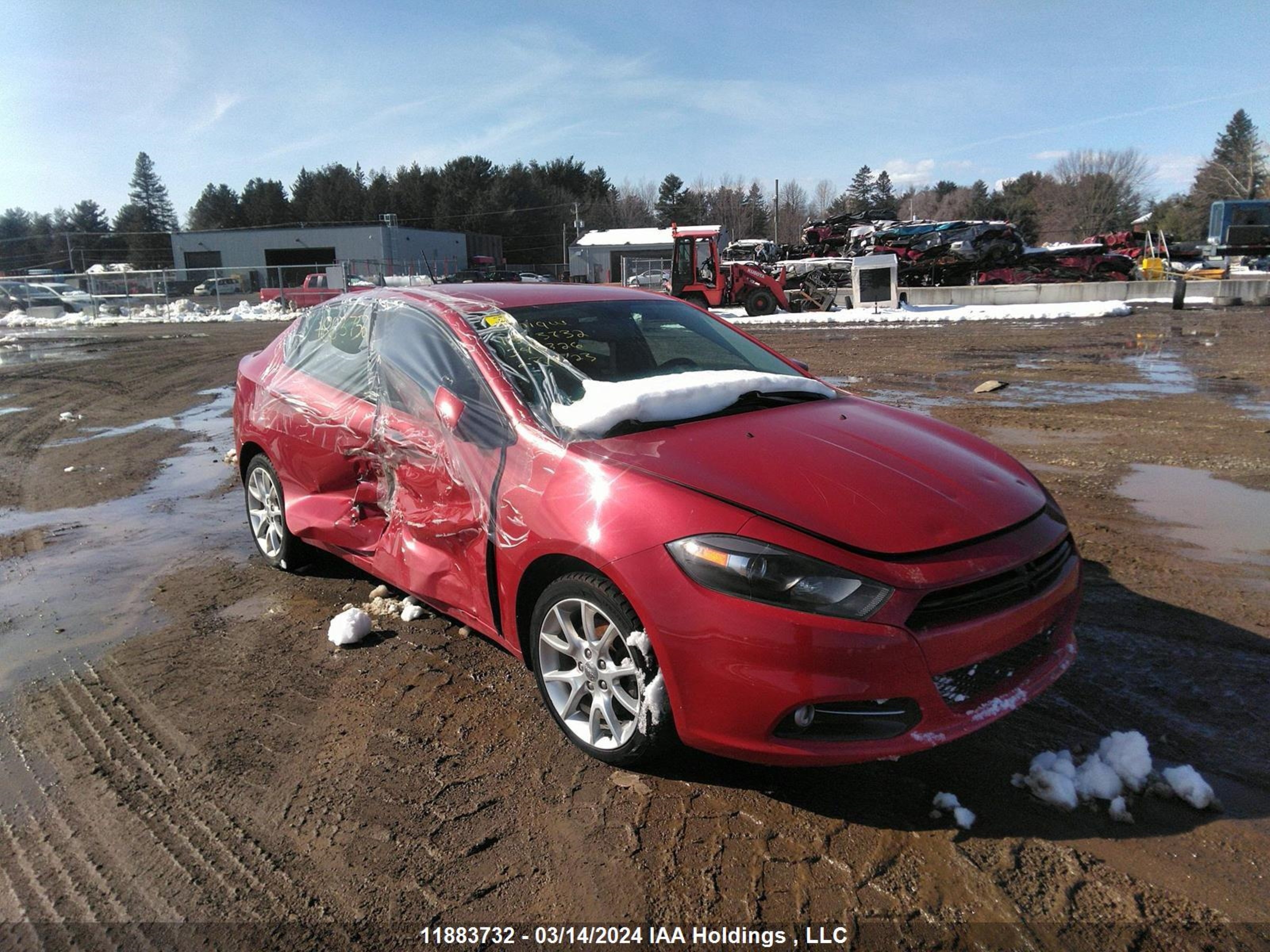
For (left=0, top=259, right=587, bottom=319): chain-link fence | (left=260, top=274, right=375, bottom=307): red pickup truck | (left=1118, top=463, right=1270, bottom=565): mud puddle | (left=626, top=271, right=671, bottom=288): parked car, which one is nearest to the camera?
(left=1118, top=463, right=1270, bottom=565): mud puddle

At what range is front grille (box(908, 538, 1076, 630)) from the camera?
2.37 meters

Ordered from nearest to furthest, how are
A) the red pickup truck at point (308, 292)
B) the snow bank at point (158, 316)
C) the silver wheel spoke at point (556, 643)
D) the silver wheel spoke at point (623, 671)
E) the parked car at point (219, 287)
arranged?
the silver wheel spoke at point (623, 671) < the silver wheel spoke at point (556, 643) < the snow bank at point (158, 316) < the red pickup truck at point (308, 292) < the parked car at point (219, 287)

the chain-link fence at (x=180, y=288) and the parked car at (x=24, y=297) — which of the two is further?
the chain-link fence at (x=180, y=288)

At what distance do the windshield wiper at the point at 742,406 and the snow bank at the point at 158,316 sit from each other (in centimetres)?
3266

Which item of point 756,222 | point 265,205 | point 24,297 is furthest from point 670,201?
point 24,297

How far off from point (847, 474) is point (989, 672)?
30.1 inches

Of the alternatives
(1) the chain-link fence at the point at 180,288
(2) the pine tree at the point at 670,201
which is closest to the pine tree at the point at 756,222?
(2) the pine tree at the point at 670,201

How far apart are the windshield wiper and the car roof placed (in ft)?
3.61

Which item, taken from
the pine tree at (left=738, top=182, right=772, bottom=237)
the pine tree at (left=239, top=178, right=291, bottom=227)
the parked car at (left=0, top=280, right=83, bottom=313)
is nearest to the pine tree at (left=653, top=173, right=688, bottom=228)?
the pine tree at (left=738, top=182, right=772, bottom=237)

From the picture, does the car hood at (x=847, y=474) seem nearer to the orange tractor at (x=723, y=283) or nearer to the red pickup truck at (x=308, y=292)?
the orange tractor at (x=723, y=283)

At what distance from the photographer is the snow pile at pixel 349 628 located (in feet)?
12.7

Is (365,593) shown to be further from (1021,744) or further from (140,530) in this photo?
(1021,744)

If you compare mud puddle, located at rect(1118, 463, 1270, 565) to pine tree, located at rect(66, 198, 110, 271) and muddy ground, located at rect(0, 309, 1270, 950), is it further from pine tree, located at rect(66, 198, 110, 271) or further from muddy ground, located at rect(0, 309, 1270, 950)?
pine tree, located at rect(66, 198, 110, 271)

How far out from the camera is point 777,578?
92.8 inches
